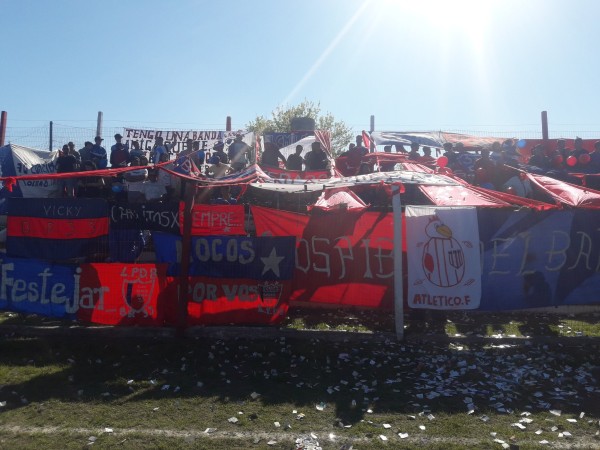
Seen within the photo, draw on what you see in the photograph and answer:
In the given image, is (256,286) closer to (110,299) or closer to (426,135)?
(110,299)

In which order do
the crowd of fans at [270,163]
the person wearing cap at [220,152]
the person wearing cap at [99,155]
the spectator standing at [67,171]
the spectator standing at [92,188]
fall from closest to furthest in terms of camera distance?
the crowd of fans at [270,163], the spectator standing at [92,188], the spectator standing at [67,171], the person wearing cap at [99,155], the person wearing cap at [220,152]

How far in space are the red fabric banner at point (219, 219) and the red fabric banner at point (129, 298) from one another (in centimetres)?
206

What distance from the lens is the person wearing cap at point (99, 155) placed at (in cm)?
1473

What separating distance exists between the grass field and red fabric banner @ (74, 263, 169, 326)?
11.2 inches

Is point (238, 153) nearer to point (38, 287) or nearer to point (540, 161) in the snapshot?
point (540, 161)

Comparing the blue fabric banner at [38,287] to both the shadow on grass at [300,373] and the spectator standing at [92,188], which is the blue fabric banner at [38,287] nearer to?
the shadow on grass at [300,373]

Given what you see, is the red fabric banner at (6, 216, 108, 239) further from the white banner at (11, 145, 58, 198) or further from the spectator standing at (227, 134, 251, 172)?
the spectator standing at (227, 134, 251, 172)

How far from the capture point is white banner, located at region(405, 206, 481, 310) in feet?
27.0

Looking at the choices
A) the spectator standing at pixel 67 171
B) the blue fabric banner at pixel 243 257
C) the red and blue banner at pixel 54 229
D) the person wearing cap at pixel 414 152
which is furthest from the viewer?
the person wearing cap at pixel 414 152

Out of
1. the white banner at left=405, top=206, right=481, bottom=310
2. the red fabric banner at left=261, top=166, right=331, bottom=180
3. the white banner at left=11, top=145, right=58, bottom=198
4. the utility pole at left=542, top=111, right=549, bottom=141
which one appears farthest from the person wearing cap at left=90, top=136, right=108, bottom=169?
the utility pole at left=542, top=111, right=549, bottom=141

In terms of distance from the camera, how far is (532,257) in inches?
348

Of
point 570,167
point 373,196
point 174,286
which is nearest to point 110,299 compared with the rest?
point 174,286

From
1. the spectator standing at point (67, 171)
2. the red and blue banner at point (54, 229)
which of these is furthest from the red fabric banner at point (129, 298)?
the spectator standing at point (67, 171)

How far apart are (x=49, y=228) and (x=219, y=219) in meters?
2.95
